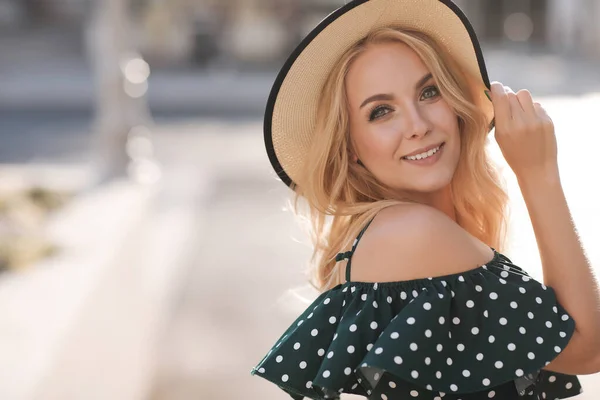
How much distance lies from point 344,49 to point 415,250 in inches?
17.3

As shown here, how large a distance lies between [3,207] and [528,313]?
5845 mm

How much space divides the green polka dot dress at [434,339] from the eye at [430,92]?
366 millimetres

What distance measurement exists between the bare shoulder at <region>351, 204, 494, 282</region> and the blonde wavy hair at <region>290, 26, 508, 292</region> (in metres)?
0.09

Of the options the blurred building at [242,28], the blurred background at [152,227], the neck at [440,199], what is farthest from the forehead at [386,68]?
the blurred building at [242,28]

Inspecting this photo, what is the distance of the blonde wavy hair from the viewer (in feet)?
5.94

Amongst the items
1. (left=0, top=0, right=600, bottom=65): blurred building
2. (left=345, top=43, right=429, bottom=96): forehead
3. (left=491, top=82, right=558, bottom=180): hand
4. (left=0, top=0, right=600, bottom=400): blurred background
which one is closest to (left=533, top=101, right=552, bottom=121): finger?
(left=491, top=82, right=558, bottom=180): hand

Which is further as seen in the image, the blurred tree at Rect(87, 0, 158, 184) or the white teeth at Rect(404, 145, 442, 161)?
the blurred tree at Rect(87, 0, 158, 184)

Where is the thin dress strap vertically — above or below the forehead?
below

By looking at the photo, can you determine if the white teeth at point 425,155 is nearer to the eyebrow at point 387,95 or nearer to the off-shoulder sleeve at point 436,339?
the eyebrow at point 387,95

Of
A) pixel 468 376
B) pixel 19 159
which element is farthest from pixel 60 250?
pixel 19 159

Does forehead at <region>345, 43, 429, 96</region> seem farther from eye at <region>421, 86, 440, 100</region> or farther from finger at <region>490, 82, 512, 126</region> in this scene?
finger at <region>490, 82, 512, 126</region>

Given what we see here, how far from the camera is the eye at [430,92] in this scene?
1.81m

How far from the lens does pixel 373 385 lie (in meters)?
1.57

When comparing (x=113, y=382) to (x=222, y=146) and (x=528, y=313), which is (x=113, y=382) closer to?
(x=528, y=313)
